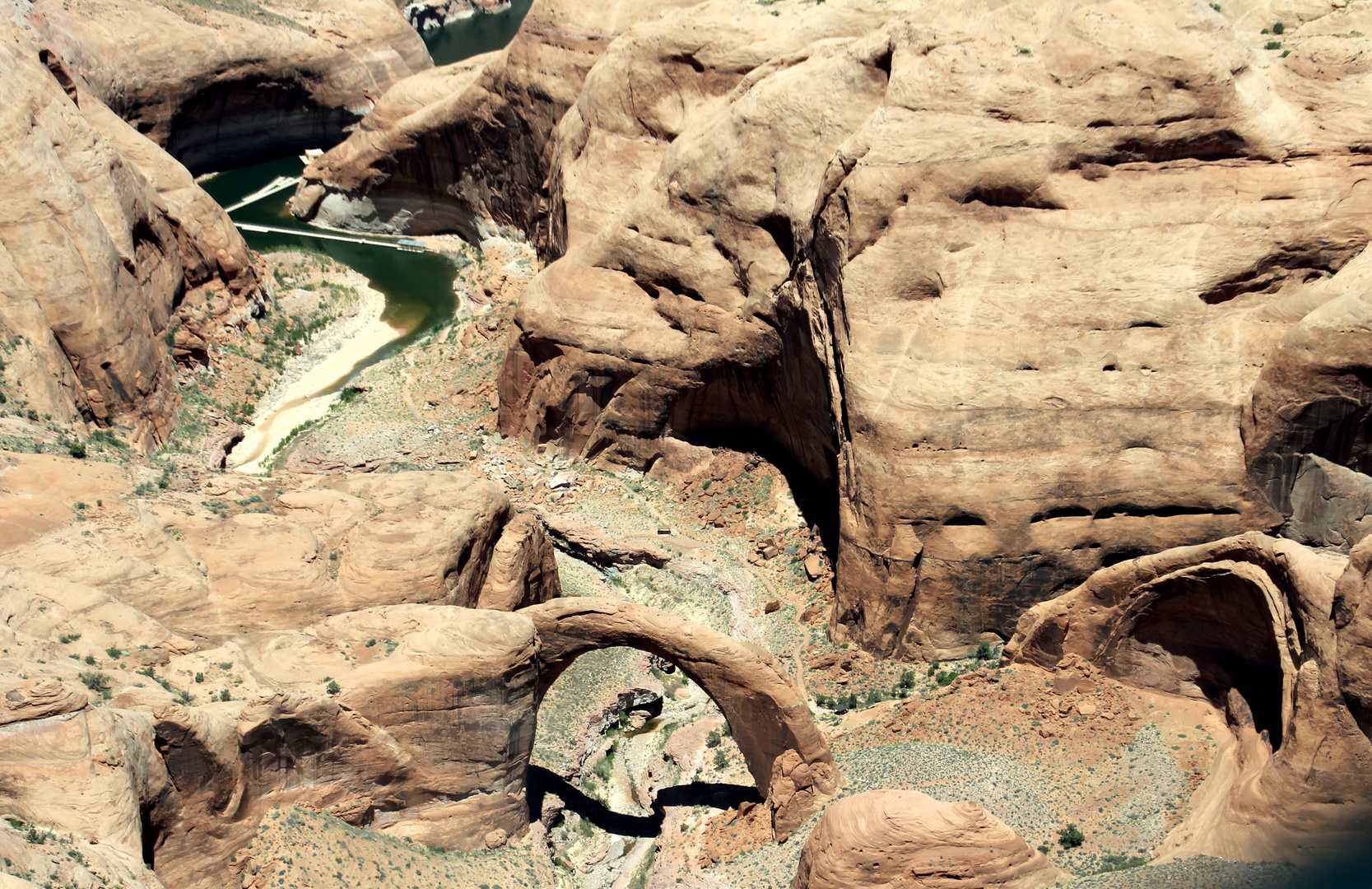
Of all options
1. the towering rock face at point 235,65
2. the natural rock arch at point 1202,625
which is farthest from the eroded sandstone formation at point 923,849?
the towering rock face at point 235,65

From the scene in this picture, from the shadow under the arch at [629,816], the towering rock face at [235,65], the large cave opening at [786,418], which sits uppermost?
the towering rock face at [235,65]

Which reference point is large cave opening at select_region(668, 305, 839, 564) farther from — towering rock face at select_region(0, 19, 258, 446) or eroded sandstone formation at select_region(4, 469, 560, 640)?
towering rock face at select_region(0, 19, 258, 446)

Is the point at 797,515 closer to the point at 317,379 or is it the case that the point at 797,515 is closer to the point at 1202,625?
the point at 1202,625

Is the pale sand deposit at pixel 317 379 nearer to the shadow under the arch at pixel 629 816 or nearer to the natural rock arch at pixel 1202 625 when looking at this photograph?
the shadow under the arch at pixel 629 816

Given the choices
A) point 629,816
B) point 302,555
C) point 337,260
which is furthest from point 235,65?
point 629,816

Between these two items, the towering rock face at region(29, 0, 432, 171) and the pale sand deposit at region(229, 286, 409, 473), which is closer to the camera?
the pale sand deposit at region(229, 286, 409, 473)

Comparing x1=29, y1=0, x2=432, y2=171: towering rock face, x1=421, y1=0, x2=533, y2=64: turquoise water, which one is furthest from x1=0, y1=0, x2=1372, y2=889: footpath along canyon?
x1=421, y1=0, x2=533, y2=64: turquoise water
